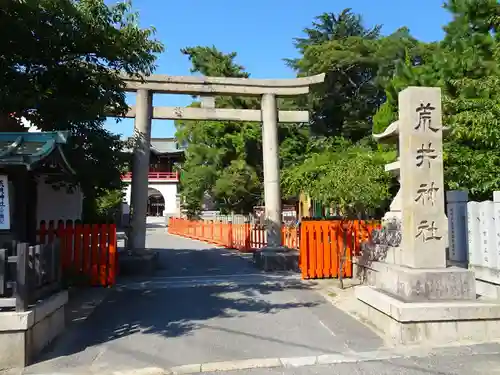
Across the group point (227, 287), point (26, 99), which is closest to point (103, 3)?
point (26, 99)

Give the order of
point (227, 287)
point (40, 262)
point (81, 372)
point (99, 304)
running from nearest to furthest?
point (81, 372)
point (40, 262)
point (99, 304)
point (227, 287)

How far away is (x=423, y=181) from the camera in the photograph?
711cm

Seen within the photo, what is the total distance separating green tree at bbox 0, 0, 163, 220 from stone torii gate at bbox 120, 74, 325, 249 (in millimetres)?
2249

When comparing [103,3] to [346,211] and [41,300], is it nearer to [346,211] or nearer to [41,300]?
[41,300]

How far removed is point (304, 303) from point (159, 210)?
4841cm

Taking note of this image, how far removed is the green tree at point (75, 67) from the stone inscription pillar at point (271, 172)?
14.9ft

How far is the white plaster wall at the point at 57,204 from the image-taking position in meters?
12.4

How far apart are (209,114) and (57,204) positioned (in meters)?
4.80

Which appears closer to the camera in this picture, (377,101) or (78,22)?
(78,22)

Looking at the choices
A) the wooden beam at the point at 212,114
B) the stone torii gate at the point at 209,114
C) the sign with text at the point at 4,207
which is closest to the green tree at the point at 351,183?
the stone torii gate at the point at 209,114

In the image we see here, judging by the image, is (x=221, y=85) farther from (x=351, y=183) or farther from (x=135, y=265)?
(x=135, y=265)

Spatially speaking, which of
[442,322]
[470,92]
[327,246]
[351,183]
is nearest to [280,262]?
[327,246]

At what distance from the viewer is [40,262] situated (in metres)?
6.12

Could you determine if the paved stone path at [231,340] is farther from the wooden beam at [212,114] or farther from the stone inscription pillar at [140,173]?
the wooden beam at [212,114]
